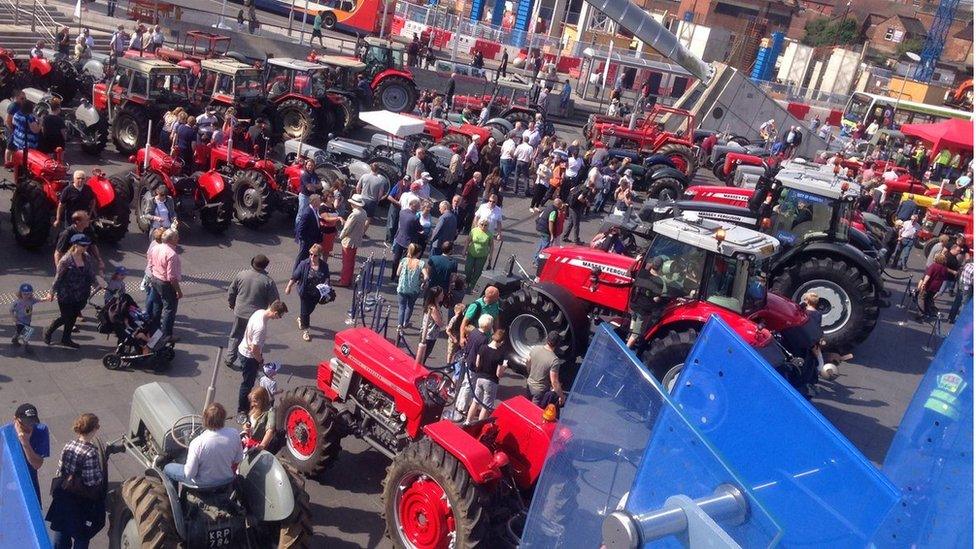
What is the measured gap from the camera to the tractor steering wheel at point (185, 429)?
539cm

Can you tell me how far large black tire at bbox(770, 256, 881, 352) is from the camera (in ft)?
35.1

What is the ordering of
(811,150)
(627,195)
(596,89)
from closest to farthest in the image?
(627,195)
(811,150)
(596,89)

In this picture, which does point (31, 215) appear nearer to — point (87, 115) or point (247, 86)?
point (87, 115)

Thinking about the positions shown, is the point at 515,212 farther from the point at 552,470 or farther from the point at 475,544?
the point at 552,470

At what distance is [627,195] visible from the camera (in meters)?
15.9

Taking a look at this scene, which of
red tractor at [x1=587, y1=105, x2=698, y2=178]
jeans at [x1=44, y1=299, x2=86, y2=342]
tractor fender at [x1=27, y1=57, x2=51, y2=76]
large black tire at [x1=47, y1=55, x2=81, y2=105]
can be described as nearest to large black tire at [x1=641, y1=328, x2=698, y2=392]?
jeans at [x1=44, y1=299, x2=86, y2=342]

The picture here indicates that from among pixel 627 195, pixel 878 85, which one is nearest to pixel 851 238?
pixel 627 195

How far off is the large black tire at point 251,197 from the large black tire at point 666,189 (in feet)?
28.3

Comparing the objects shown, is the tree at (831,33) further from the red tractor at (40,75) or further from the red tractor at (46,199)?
the red tractor at (46,199)

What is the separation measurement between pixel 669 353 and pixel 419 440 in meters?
2.84

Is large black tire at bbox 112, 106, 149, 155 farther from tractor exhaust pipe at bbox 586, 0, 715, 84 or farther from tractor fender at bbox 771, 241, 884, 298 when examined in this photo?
tractor exhaust pipe at bbox 586, 0, 715, 84

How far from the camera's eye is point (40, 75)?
16.4 m

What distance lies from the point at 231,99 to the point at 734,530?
48.4ft

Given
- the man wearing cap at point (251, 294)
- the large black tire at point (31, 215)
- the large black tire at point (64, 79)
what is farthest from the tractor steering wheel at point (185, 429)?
the large black tire at point (64, 79)
